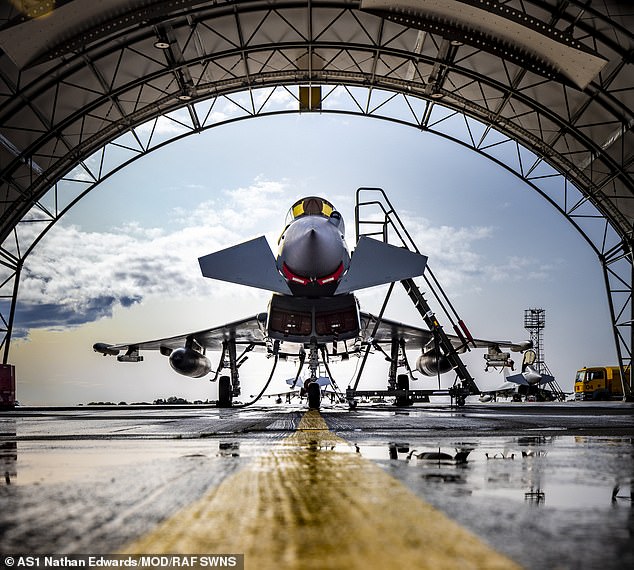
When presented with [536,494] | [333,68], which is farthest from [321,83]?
[536,494]

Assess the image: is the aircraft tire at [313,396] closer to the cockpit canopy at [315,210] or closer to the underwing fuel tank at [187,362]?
the cockpit canopy at [315,210]

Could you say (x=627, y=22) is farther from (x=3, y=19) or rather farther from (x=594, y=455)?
(x=594, y=455)

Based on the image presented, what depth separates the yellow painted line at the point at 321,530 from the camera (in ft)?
3.29

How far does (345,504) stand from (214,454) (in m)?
1.71

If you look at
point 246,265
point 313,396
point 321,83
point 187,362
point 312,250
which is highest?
point 321,83

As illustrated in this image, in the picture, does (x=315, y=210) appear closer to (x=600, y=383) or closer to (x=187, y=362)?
(x=187, y=362)

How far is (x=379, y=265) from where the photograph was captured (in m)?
13.3

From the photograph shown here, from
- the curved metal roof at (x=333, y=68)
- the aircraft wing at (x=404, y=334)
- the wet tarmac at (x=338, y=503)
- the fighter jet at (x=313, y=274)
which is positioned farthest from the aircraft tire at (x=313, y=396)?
the wet tarmac at (x=338, y=503)

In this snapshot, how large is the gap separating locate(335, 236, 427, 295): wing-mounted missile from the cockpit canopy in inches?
76.1

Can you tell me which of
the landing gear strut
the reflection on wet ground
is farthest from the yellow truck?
the reflection on wet ground

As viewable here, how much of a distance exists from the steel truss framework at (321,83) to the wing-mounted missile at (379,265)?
626cm

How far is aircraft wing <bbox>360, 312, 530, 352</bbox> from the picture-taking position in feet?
66.6

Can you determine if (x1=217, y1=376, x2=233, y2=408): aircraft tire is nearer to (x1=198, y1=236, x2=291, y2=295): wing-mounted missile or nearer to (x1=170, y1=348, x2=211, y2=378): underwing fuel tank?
(x1=170, y1=348, x2=211, y2=378): underwing fuel tank

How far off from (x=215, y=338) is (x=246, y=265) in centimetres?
1156
